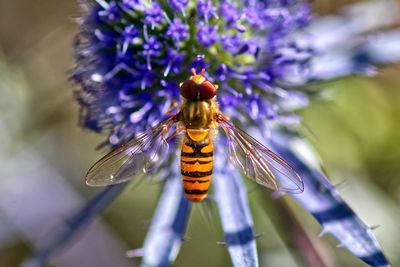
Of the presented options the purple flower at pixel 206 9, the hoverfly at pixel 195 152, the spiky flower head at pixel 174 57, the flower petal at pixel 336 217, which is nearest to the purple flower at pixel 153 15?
the spiky flower head at pixel 174 57

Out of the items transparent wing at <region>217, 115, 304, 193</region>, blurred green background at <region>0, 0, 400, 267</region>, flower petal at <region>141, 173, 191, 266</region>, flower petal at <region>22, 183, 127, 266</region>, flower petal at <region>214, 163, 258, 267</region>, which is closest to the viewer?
transparent wing at <region>217, 115, 304, 193</region>

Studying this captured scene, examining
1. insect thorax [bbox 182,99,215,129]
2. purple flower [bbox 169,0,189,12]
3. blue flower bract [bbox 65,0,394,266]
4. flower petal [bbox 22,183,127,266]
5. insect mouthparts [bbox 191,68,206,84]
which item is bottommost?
flower petal [bbox 22,183,127,266]

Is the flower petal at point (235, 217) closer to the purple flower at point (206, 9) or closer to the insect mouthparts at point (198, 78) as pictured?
the insect mouthparts at point (198, 78)

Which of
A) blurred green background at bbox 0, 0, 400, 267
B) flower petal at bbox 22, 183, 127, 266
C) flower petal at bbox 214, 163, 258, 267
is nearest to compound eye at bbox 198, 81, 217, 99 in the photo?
flower petal at bbox 214, 163, 258, 267

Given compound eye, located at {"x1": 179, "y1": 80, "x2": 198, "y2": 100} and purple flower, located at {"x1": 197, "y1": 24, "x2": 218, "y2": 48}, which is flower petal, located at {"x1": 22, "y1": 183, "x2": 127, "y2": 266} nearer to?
compound eye, located at {"x1": 179, "y1": 80, "x2": 198, "y2": 100}

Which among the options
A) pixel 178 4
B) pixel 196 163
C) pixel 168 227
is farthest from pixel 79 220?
pixel 178 4

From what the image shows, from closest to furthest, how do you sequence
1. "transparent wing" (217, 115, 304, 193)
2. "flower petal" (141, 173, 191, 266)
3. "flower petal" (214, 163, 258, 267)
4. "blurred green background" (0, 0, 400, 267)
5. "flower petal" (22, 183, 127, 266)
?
1. "transparent wing" (217, 115, 304, 193)
2. "flower petal" (214, 163, 258, 267)
3. "flower petal" (141, 173, 191, 266)
4. "flower petal" (22, 183, 127, 266)
5. "blurred green background" (0, 0, 400, 267)

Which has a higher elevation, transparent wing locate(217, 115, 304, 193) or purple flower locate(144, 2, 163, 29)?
purple flower locate(144, 2, 163, 29)

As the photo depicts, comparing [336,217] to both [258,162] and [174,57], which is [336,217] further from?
[174,57]
